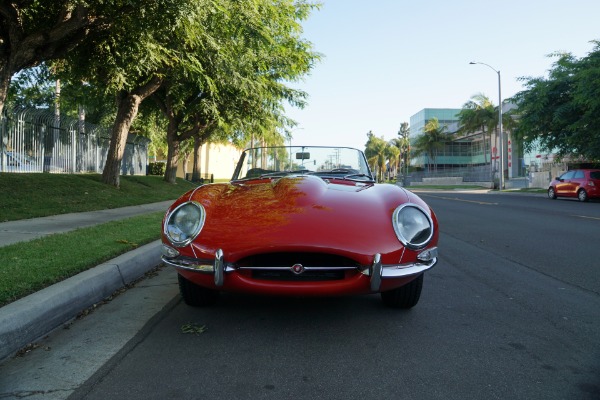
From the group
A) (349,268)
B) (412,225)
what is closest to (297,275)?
(349,268)

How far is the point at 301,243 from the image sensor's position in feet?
10.4

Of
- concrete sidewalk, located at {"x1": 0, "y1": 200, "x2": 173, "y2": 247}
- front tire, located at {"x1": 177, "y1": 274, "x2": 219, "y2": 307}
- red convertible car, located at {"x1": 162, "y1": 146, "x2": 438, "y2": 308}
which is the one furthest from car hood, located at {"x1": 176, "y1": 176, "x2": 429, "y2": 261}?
concrete sidewalk, located at {"x1": 0, "y1": 200, "x2": 173, "y2": 247}

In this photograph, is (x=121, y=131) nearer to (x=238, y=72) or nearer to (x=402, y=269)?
(x=238, y=72)

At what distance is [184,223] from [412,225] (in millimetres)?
1682

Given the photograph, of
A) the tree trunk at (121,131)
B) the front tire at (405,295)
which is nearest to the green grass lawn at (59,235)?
the tree trunk at (121,131)

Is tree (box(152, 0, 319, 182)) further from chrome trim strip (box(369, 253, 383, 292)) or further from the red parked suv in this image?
the red parked suv

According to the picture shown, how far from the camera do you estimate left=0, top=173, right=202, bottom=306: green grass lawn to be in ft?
13.7

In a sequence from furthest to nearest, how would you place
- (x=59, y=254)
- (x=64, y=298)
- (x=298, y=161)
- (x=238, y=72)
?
1. (x=238, y=72)
2. (x=298, y=161)
3. (x=59, y=254)
4. (x=64, y=298)

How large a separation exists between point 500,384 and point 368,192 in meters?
1.85

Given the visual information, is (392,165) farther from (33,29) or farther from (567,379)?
(567,379)

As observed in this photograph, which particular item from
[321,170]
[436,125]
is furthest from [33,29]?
[436,125]

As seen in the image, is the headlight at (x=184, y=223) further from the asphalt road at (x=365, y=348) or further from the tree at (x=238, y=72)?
the tree at (x=238, y=72)

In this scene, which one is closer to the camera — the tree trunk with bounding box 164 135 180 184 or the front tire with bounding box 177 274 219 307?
the front tire with bounding box 177 274 219 307

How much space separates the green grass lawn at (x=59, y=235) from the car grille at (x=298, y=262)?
1.79 meters
